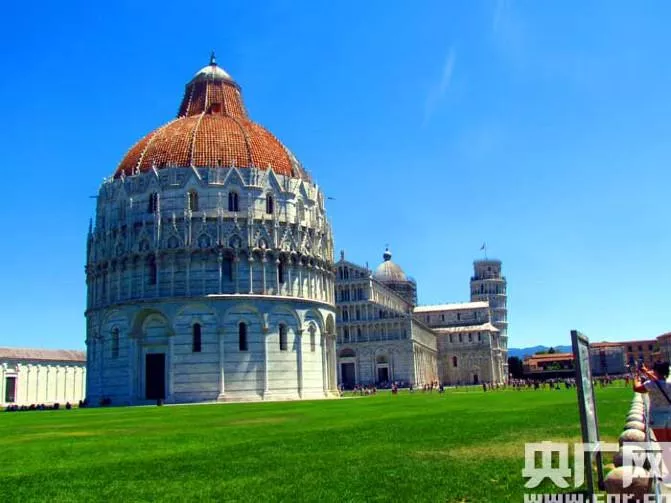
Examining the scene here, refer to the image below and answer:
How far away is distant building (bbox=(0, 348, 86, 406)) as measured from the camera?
96375mm

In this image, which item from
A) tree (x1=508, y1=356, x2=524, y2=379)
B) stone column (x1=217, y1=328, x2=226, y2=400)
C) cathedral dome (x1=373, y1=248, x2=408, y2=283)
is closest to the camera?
stone column (x1=217, y1=328, x2=226, y2=400)

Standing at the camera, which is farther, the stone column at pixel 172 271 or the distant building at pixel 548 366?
the distant building at pixel 548 366

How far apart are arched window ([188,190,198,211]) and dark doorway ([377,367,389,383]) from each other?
60.1 metres

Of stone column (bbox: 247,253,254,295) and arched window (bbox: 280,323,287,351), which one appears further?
arched window (bbox: 280,323,287,351)

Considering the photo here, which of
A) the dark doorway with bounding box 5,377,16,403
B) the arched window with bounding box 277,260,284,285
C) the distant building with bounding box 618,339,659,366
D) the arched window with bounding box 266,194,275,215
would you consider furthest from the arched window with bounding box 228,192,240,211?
the distant building with bounding box 618,339,659,366

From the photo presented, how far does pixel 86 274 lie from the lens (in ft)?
225

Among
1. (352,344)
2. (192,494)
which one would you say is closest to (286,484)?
(192,494)

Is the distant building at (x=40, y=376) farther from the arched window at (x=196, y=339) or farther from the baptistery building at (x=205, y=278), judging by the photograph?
the arched window at (x=196, y=339)

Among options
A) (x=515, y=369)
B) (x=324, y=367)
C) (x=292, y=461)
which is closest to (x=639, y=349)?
(x=515, y=369)

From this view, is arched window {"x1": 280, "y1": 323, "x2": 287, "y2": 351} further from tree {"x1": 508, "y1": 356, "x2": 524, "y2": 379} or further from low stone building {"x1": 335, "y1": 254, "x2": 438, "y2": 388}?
tree {"x1": 508, "y1": 356, "x2": 524, "y2": 379}

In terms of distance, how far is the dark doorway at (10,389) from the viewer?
95519mm

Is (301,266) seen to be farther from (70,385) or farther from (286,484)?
(70,385)

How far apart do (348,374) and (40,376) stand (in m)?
46.1

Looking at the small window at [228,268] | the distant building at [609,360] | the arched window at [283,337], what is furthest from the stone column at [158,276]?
A: the distant building at [609,360]
